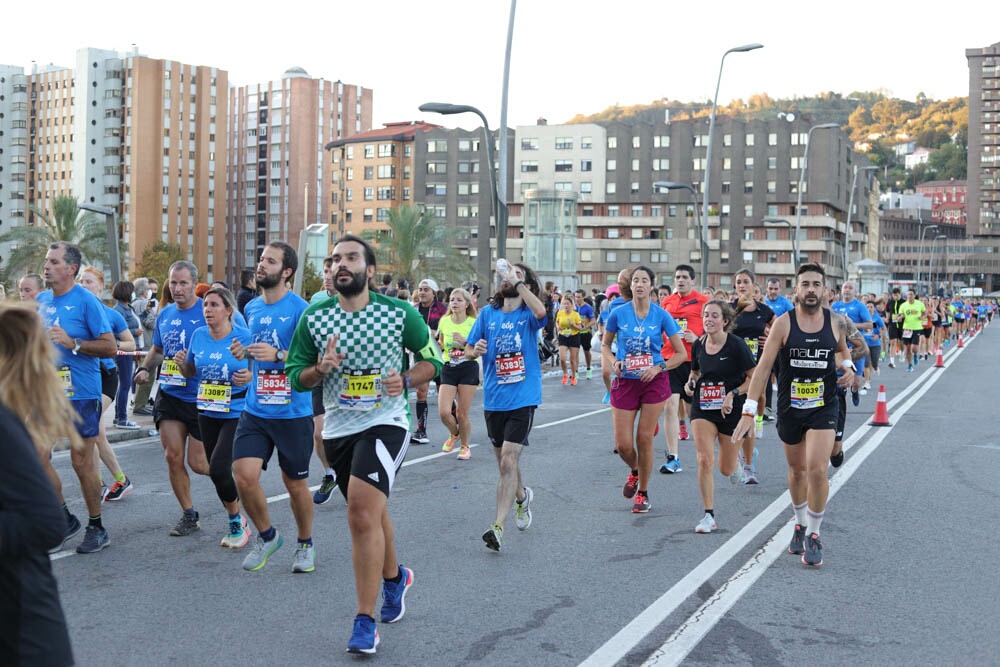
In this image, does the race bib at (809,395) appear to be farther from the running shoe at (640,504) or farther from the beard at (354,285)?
the beard at (354,285)

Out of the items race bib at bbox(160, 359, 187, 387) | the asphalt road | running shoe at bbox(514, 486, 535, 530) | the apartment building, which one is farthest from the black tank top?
the apartment building

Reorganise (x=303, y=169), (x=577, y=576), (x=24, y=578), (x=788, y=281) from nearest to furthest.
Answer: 1. (x=24, y=578)
2. (x=577, y=576)
3. (x=788, y=281)
4. (x=303, y=169)

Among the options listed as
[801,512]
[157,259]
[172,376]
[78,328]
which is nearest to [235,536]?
[172,376]

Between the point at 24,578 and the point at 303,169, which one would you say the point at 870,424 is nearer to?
the point at 24,578

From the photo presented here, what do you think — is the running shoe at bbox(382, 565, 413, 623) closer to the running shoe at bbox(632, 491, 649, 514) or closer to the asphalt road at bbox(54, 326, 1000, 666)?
the asphalt road at bbox(54, 326, 1000, 666)

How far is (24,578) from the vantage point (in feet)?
8.31

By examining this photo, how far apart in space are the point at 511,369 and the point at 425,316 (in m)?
8.37

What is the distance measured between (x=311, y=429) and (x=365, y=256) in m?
1.77

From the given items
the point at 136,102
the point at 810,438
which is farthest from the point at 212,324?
the point at 136,102

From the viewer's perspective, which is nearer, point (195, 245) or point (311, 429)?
point (311, 429)

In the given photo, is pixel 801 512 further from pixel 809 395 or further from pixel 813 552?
pixel 809 395

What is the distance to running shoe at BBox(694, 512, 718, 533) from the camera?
8.20 meters

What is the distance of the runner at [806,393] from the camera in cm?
736

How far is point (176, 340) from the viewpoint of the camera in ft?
26.5
